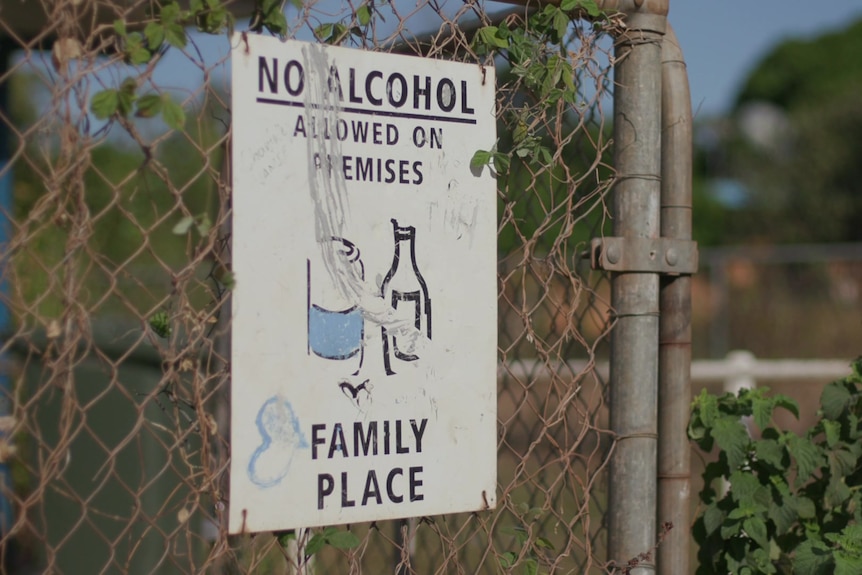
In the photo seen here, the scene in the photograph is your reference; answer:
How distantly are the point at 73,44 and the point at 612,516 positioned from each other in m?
1.58

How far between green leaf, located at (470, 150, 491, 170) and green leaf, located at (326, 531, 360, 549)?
81 cm

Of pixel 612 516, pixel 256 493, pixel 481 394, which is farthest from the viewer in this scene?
pixel 612 516

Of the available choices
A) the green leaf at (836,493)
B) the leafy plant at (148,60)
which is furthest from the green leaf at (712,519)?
the leafy plant at (148,60)

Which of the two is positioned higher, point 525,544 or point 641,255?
point 641,255

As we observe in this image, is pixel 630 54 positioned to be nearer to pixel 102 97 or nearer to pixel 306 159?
pixel 306 159

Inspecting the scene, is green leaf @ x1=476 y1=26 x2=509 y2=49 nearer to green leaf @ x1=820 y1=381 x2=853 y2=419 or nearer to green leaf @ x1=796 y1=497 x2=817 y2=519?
green leaf @ x1=820 y1=381 x2=853 y2=419

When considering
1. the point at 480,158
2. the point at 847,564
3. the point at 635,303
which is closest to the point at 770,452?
the point at 847,564

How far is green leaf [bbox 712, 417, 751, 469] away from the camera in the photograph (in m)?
2.49

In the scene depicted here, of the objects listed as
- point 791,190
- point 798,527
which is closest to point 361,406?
point 798,527

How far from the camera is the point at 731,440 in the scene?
2492 millimetres

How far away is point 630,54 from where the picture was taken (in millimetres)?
2357

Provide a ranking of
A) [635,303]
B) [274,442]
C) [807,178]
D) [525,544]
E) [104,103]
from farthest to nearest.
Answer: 1. [807,178]
2. [635,303]
3. [525,544]
4. [274,442]
5. [104,103]

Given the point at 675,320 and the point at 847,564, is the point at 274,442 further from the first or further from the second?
the point at 847,564

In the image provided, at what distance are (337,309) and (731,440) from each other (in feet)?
3.83
